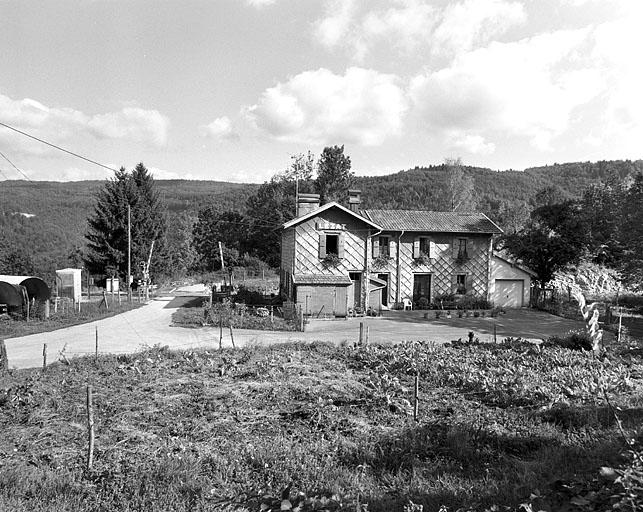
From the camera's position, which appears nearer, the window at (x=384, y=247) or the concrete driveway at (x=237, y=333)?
the concrete driveway at (x=237, y=333)

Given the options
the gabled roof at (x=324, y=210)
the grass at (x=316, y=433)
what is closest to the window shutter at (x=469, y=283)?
the gabled roof at (x=324, y=210)

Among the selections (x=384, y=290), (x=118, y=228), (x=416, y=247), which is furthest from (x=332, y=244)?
(x=118, y=228)

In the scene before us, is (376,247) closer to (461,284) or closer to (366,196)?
(461,284)

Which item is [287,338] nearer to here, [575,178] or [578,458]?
[578,458]

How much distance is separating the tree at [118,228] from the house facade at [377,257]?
55.1 feet

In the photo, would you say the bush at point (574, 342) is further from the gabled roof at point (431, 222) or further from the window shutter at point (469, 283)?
the window shutter at point (469, 283)

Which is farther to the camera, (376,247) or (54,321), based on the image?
(376,247)

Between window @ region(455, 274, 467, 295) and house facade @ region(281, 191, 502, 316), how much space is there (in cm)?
4

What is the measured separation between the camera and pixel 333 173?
5153 centimetres

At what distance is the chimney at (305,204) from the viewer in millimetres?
28875

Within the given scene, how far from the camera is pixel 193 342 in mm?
17312

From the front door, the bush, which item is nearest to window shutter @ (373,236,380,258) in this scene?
the front door

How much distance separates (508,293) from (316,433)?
2685 cm

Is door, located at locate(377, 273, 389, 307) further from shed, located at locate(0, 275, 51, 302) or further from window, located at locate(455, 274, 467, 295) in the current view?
shed, located at locate(0, 275, 51, 302)
